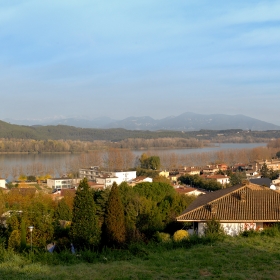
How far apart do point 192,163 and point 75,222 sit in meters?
32.9

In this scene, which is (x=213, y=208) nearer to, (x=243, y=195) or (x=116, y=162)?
(x=243, y=195)

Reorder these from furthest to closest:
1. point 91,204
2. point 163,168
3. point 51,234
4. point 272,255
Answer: point 163,168
point 51,234
point 91,204
point 272,255

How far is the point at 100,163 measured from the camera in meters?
36.2

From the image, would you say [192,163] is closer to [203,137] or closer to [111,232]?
[111,232]

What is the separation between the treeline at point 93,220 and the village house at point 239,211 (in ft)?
3.37

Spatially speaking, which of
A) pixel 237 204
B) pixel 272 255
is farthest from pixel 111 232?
pixel 272 255

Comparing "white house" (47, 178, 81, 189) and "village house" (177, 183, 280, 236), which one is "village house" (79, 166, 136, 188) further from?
"village house" (177, 183, 280, 236)

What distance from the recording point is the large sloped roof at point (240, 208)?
6457 millimetres

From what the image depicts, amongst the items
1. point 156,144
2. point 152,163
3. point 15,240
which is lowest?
point 152,163

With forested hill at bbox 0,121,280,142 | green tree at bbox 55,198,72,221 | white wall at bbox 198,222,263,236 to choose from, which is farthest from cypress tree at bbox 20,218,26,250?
forested hill at bbox 0,121,280,142

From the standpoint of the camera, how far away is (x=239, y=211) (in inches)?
263

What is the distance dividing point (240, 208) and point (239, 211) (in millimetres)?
130

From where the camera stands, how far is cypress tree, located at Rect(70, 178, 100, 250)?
266 inches

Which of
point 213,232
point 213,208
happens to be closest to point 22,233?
point 213,208
